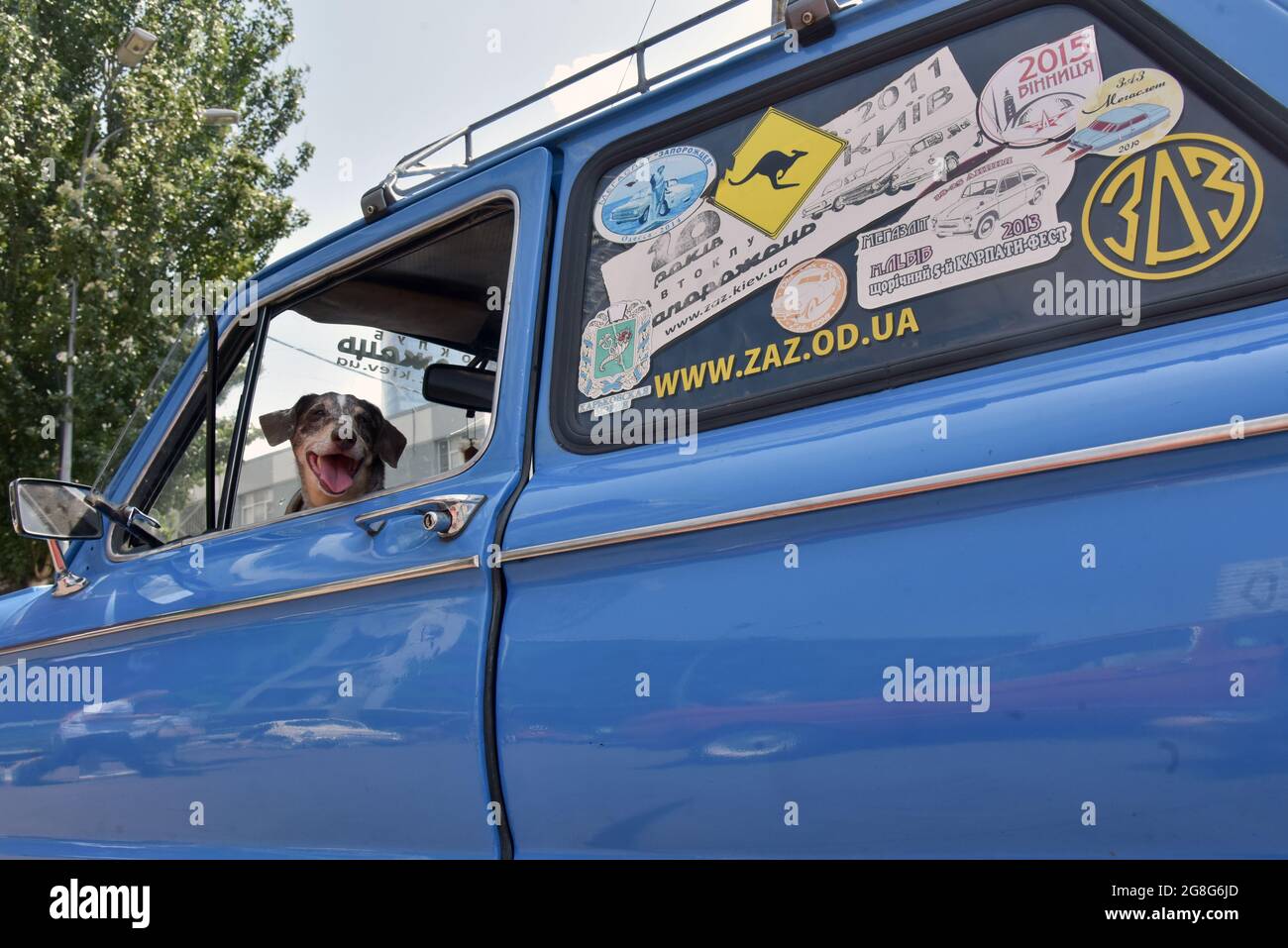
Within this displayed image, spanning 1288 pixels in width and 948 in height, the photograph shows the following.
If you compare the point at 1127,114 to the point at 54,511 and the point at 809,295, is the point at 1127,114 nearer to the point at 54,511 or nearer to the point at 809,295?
the point at 809,295

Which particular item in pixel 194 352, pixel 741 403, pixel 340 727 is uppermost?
pixel 194 352

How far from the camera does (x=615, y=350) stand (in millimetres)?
2236

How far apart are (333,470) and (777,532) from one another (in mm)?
1580

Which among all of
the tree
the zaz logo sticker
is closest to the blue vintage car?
the zaz logo sticker

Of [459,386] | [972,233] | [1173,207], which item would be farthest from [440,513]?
[1173,207]

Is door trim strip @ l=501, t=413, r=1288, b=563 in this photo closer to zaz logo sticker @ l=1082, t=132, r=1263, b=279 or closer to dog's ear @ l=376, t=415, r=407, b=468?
zaz logo sticker @ l=1082, t=132, r=1263, b=279

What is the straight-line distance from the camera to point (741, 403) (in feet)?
→ 6.67

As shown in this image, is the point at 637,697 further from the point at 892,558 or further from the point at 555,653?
the point at 892,558

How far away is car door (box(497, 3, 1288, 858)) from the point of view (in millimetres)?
1440

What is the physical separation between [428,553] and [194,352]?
1198 mm

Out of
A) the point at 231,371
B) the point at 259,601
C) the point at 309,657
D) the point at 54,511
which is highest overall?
the point at 231,371

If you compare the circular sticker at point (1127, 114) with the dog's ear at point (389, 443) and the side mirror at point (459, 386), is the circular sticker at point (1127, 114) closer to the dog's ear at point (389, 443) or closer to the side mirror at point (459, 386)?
the side mirror at point (459, 386)

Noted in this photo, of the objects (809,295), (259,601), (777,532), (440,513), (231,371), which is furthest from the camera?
(231,371)
